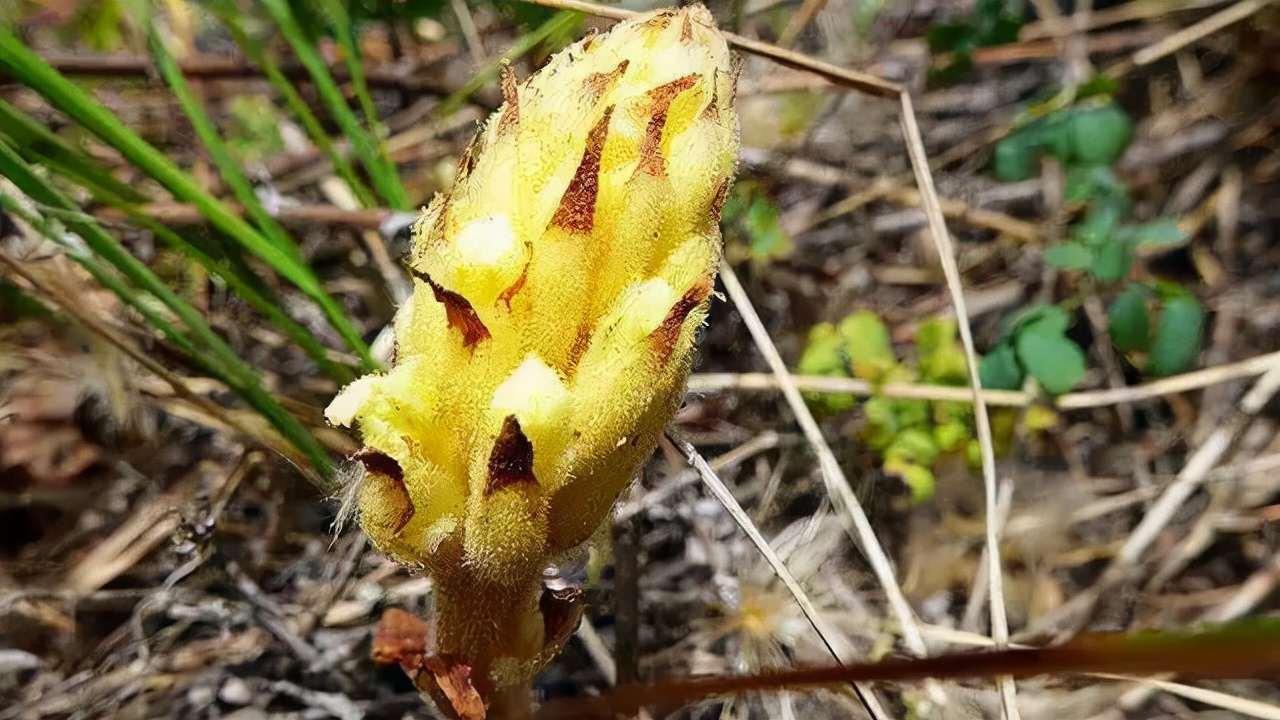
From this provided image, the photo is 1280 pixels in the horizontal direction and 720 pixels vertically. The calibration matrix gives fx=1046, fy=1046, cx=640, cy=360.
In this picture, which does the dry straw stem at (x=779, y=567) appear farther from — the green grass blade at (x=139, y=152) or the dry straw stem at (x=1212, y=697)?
the green grass blade at (x=139, y=152)

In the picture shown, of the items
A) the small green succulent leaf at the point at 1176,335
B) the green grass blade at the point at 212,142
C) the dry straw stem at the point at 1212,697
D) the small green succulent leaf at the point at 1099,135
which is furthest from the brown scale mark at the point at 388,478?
the small green succulent leaf at the point at 1099,135

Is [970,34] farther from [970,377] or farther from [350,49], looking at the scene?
[350,49]

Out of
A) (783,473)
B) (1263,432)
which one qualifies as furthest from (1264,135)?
(783,473)

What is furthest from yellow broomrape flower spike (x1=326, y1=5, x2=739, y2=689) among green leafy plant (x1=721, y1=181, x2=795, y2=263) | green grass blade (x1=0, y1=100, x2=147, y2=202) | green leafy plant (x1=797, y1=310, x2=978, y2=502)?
green leafy plant (x1=721, y1=181, x2=795, y2=263)

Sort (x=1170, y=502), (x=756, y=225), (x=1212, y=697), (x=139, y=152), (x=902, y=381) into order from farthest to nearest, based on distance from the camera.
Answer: (x=756, y=225)
(x=902, y=381)
(x=1170, y=502)
(x=1212, y=697)
(x=139, y=152)

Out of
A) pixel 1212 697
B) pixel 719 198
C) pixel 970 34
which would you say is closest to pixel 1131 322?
pixel 1212 697
